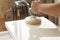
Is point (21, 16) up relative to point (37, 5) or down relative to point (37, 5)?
down

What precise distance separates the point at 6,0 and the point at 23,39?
81.1 inches

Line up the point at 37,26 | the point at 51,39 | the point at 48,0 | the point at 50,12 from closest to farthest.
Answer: the point at 50,12 < the point at 51,39 < the point at 37,26 < the point at 48,0

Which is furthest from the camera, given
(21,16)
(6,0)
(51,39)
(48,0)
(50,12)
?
(6,0)

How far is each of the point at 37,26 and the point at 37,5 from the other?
11.6 inches

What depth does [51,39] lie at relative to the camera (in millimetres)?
972

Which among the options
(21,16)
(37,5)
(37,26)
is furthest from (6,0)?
(37,5)

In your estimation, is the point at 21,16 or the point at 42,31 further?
the point at 21,16

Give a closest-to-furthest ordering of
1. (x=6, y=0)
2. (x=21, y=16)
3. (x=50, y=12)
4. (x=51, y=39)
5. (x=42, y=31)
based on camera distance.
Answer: (x=50, y=12) → (x=51, y=39) → (x=42, y=31) → (x=21, y=16) → (x=6, y=0)

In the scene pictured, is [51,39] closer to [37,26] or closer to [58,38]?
[58,38]

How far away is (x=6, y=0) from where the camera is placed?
9.55 feet

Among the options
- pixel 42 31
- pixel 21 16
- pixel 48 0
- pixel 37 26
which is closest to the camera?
pixel 42 31

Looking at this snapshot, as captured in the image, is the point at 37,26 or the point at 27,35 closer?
the point at 27,35

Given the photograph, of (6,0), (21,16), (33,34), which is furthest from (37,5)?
(6,0)

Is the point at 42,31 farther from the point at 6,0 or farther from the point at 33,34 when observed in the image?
the point at 6,0
